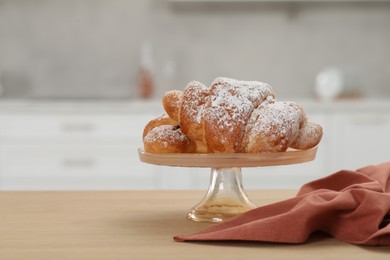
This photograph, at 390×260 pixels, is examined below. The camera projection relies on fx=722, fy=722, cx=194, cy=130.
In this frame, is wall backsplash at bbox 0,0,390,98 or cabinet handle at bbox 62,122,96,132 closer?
cabinet handle at bbox 62,122,96,132

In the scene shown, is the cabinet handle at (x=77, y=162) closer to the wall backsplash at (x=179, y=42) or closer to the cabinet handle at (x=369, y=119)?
the wall backsplash at (x=179, y=42)

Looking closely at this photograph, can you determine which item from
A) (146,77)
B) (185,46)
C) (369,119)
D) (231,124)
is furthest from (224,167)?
(185,46)

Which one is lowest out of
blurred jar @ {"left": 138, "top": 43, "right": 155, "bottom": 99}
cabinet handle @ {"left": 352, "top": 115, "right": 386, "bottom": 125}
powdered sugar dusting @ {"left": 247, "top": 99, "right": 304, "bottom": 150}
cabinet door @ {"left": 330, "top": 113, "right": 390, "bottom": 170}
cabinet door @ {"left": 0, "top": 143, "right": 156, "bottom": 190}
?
cabinet door @ {"left": 0, "top": 143, "right": 156, "bottom": 190}

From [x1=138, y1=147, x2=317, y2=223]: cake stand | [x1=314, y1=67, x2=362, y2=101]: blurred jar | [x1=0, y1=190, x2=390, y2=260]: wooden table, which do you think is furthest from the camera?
[x1=314, y1=67, x2=362, y2=101]: blurred jar

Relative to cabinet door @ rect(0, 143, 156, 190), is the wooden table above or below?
above

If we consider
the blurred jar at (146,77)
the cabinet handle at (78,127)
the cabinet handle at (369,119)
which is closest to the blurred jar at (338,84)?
the cabinet handle at (369,119)

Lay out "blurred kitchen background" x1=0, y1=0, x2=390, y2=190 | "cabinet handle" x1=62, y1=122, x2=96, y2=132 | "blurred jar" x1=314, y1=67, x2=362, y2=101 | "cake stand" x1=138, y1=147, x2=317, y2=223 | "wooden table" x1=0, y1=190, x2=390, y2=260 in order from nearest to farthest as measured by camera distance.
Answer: "wooden table" x1=0, y1=190, x2=390, y2=260 < "cake stand" x1=138, y1=147, x2=317, y2=223 < "cabinet handle" x1=62, y1=122, x2=96, y2=132 < "blurred jar" x1=314, y1=67, x2=362, y2=101 < "blurred kitchen background" x1=0, y1=0, x2=390, y2=190

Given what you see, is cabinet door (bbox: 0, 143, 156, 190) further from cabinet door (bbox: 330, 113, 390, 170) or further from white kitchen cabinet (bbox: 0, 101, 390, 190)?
cabinet door (bbox: 330, 113, 390, 170)

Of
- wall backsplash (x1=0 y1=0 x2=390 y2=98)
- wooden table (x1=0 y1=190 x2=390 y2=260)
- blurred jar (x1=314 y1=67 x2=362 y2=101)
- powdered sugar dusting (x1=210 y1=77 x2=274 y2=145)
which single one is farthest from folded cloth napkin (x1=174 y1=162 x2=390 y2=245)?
wall backsplash (x1=0 y1=0 x2=390 y2=98)
